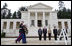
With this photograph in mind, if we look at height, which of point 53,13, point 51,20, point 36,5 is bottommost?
point 51,20

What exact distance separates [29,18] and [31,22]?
2298 millimetres

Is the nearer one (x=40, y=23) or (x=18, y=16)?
(x=40, y=23)

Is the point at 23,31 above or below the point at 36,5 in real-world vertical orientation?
below

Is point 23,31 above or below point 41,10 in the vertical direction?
below

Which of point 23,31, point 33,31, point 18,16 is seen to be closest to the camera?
point 23,31

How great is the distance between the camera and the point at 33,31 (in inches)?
1058

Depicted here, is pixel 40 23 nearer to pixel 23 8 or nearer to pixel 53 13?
pixel 53 13

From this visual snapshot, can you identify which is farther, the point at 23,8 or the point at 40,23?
the point at 23,8

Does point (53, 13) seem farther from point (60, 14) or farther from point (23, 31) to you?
point (23, 31)

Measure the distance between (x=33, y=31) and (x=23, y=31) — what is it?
19.4 meters

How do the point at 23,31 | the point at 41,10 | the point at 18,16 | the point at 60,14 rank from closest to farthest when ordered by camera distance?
the point at 23,31, the point at 41,10, the point at 60,14, the point at 18,16

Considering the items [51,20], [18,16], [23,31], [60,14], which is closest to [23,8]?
[18,16]

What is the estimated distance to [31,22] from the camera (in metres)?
35.2

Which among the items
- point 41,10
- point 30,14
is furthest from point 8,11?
point 41,10
